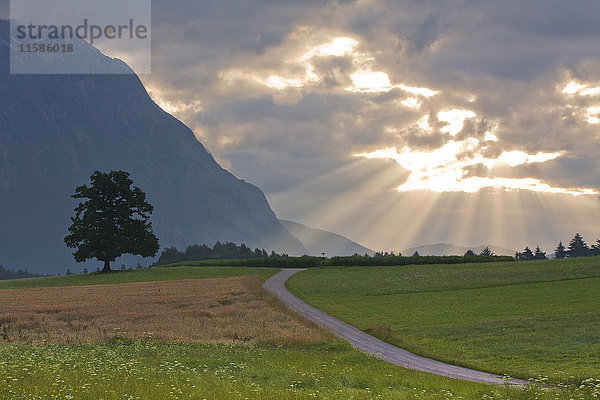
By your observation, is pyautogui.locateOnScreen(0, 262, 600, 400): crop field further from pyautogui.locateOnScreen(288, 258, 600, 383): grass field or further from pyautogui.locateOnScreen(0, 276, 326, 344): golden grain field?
pyautogui.locateOnScreen(288, 258, 600, 383): grass field

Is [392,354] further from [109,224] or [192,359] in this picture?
[109,224]

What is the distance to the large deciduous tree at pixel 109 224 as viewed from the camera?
4550 inches

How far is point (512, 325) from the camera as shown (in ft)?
143

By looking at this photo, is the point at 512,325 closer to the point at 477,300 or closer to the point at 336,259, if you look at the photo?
the point at 477,300

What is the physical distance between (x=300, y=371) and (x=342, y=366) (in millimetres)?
3855

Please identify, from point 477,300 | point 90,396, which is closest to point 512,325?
point 477,300

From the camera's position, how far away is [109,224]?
117125mm

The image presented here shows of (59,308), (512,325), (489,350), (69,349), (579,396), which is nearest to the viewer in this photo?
(579,396)

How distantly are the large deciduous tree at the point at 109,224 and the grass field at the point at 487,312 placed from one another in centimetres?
4247

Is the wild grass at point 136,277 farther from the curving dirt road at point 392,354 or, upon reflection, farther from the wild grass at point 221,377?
the wild grass at point 221,377

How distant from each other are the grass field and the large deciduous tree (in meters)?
42.5

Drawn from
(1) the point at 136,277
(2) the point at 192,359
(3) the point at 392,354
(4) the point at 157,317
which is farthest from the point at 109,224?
(2) the point at 192,359

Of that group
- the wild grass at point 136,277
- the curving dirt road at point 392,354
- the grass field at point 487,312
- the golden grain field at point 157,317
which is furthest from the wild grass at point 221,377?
the wild grass at point 136,277

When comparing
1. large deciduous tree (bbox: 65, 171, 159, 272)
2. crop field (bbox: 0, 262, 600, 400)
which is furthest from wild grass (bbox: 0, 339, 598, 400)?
large deciduous tree (bbox: 65, 171, 159, 272)
